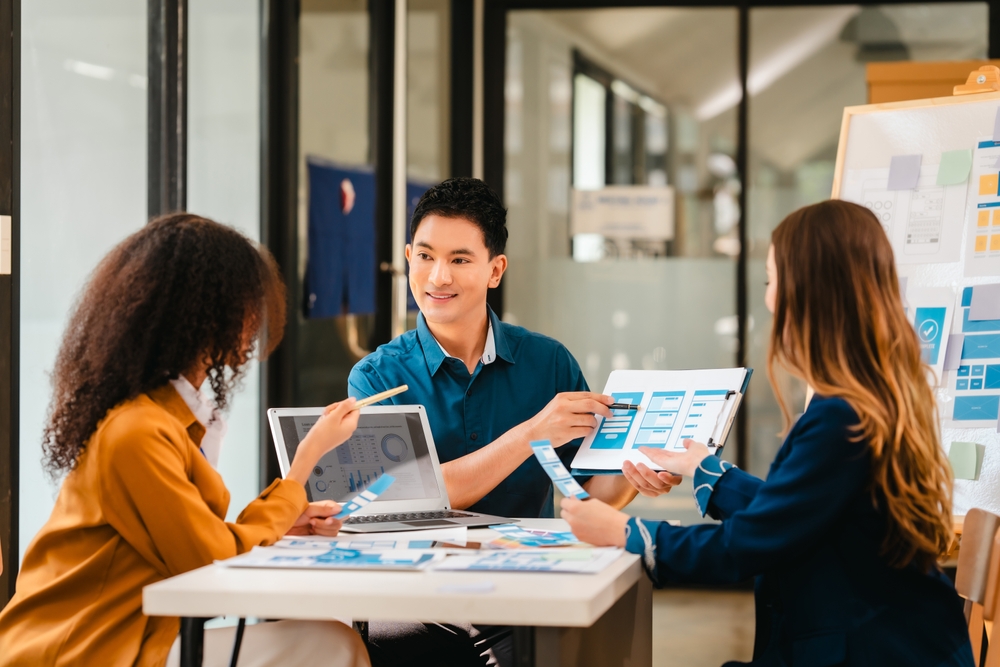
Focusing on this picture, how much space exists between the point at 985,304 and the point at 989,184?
0.93 ft

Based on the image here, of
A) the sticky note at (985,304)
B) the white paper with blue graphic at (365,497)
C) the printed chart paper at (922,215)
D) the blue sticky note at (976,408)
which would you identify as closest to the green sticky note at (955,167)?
the printed chart paper at (922,215)

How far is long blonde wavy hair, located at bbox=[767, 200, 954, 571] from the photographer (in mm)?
1439

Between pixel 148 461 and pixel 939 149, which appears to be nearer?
pixel 148 461

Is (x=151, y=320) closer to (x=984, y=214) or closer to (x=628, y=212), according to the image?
(x=984, y=214)

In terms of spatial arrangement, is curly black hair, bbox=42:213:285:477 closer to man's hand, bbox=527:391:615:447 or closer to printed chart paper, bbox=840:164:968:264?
man's hand, bbox=527:391:615:447

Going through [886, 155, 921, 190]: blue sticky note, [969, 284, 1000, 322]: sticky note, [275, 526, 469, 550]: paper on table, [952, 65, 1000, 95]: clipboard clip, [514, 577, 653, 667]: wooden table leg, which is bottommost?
[514, 577, 653, 667]: wooden table leg

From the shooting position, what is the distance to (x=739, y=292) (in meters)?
4.59

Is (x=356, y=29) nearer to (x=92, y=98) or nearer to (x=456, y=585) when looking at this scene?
(x=92, y=98)

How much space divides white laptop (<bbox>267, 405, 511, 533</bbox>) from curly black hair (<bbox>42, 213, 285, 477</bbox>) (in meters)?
0.25

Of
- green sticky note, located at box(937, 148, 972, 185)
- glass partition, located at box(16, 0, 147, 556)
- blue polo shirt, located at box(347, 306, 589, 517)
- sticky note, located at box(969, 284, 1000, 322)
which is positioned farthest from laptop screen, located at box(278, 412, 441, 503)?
green sticky note, located at box(937, 148, 972, 185)

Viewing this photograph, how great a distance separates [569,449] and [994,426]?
0.93 metres

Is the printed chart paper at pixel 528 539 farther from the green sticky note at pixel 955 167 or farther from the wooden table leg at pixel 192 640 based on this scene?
the green sticky note at pixel 955 167

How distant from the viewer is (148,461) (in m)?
1.43

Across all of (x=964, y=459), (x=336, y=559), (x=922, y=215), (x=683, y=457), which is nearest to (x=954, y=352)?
(x=964, y=459)
